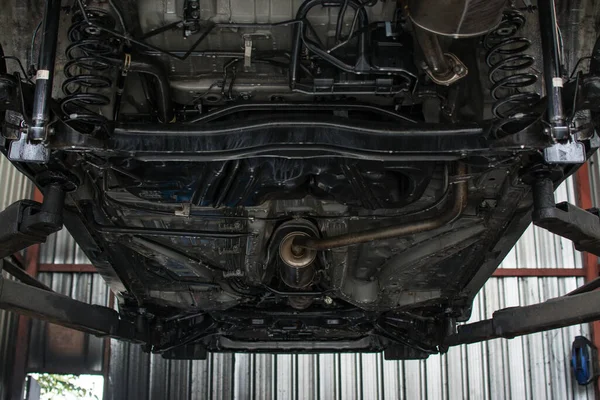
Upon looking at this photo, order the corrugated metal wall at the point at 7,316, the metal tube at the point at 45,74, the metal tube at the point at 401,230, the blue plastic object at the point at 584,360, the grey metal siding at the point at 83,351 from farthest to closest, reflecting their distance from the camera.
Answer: the grey metal siding at the point at 83,351, the blue plastic object at the point at 584,360, the corrugated metal wall at the point at 7,316, the metal tube at the point at 401,230, the metal tube at the point at 45,74

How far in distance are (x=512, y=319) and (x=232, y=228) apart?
1586 mm

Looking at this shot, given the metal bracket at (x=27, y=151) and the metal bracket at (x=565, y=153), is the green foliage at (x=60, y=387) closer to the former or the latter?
the metal bracket at (x=27, y=151)

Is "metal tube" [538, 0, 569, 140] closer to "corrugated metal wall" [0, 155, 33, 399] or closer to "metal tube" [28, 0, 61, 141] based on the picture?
"metal tube" [28, 0, 61, 141]

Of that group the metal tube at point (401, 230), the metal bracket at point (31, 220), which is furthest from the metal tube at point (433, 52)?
the metal bracket at point (31, 220)

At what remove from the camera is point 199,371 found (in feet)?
28.2

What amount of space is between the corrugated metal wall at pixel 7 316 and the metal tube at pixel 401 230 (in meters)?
5.46

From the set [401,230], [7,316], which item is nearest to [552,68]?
[401,230]

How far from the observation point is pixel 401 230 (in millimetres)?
3631

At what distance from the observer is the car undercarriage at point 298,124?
2889mm

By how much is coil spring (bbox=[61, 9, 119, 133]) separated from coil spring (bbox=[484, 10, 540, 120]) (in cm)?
151

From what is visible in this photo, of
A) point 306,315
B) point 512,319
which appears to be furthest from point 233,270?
point 512,319

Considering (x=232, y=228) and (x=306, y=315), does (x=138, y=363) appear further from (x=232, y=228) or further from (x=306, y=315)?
(x=232, y=228)

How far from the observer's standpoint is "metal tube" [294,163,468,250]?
137 inches

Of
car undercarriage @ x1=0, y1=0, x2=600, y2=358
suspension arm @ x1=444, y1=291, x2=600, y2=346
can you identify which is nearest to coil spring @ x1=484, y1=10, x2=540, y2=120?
car undercarriage @ x1=0, y1=0, x2=600, y2=358
